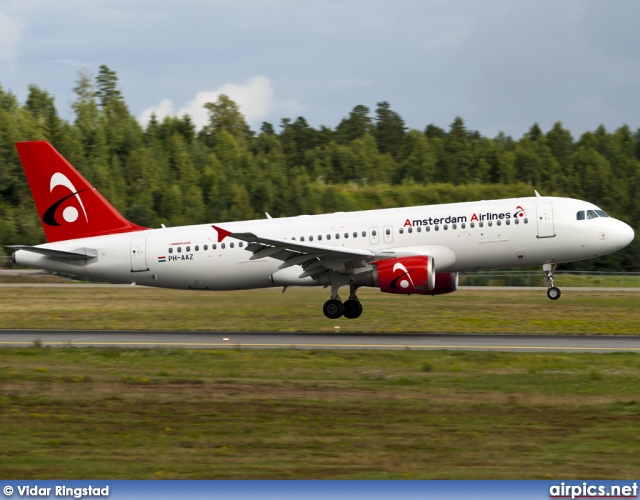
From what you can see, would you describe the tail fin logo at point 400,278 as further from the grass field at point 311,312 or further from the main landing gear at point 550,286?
the main landing gear at point 550,286

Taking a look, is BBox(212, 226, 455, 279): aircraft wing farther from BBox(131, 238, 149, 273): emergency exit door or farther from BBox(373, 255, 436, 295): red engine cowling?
BBox(131, 238, 149, 273): emergency exit door

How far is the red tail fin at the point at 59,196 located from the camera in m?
34.6

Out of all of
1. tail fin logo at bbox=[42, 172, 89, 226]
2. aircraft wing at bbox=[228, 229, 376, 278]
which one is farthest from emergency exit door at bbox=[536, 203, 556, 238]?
tail fin logo at bbox=[42, 172, 89, 226]

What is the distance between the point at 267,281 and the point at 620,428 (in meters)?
18.7

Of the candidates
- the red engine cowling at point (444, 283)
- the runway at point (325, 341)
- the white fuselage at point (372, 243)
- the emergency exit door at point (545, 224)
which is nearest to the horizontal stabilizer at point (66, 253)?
the white fuselage at point (372, 243)

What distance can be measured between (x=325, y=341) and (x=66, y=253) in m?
10.9

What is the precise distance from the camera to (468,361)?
23891mm

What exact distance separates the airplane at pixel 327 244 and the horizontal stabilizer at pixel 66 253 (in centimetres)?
5

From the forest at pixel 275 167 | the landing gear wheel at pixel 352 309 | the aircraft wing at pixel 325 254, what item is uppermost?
the forest at pixel 275 167

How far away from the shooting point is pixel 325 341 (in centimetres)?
2895

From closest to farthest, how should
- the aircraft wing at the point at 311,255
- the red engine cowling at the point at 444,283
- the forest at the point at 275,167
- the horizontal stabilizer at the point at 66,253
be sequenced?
the aircraft wing at the point at 311,255 < the red engine cowling at the point at 444,283 < the horizontal stabilizer at the point at 66,253 < the forest at the point at 275,167

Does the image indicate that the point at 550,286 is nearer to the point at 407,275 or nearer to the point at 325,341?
the point at 407,275

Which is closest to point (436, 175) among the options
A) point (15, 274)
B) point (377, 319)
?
point (15, 274)

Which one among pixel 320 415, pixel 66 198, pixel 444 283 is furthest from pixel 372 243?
pixel 320 415
